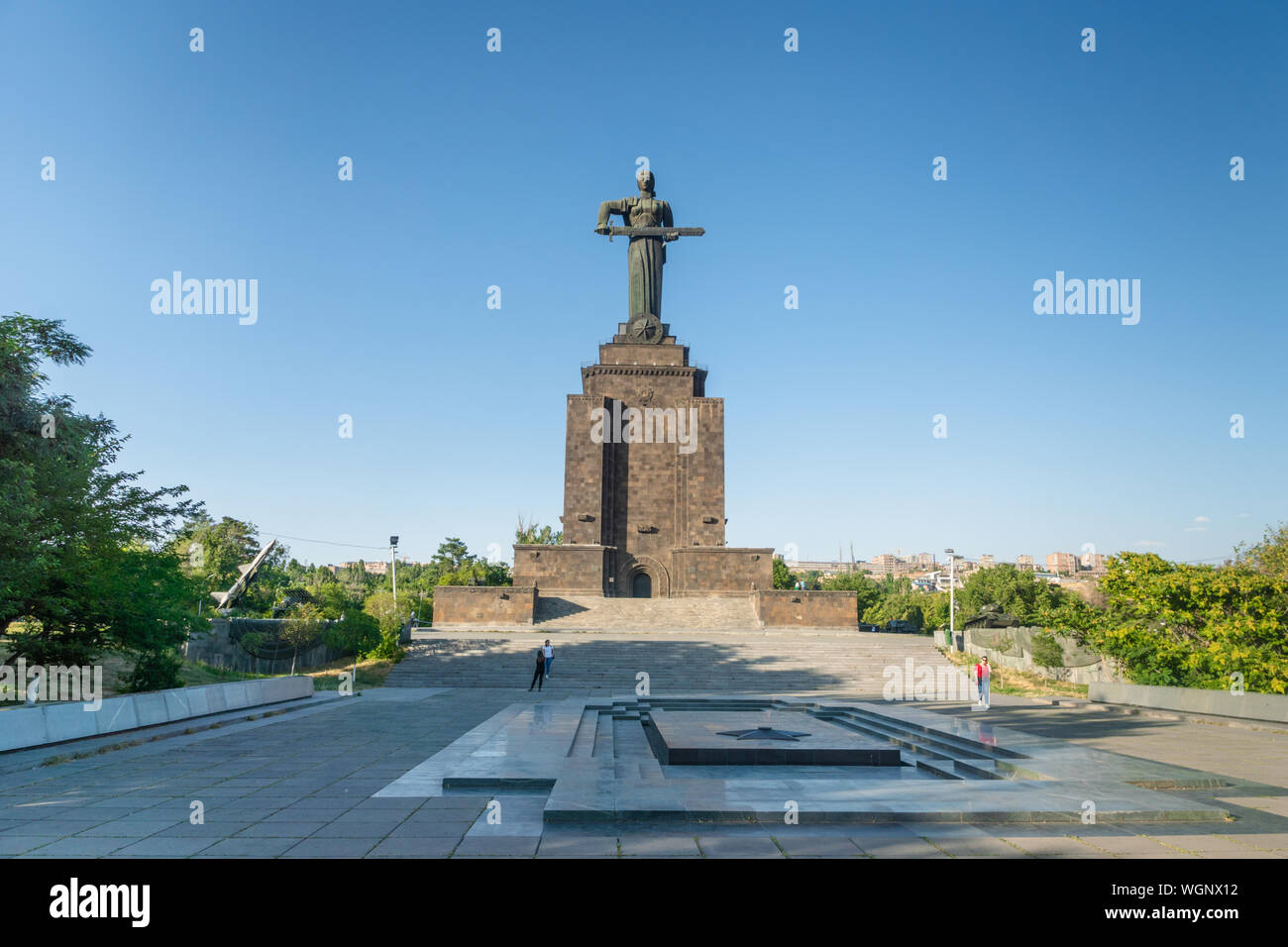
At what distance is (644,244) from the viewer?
4531cm

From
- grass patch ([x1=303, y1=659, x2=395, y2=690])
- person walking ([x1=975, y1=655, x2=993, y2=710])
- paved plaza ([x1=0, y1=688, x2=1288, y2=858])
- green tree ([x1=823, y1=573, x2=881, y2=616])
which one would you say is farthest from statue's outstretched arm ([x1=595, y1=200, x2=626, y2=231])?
green tree ([x1=823, y1=573, x2=881, y2=616])

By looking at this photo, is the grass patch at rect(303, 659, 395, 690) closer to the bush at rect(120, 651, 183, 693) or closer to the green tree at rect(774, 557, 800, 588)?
the bush at rect(120, 651, 183, 693)

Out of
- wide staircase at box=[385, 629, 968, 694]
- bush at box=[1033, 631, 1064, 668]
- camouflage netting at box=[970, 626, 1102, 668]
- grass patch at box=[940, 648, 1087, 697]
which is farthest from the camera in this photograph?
bush at box=[1033, 631, 1064, 668]

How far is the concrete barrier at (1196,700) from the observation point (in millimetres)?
16055

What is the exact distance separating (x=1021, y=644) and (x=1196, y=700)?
47.1 ft

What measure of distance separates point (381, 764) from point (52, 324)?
511 inches

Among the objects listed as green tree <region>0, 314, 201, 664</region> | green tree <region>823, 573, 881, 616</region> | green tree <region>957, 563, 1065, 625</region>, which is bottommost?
green tree <region>823, 573, 881, 616</region>

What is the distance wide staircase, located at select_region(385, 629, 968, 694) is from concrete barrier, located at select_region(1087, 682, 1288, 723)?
273 inches

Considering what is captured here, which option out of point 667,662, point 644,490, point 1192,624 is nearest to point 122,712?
point 667,662

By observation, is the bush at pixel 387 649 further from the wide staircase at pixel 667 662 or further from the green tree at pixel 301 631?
the green tree at pixel 301 631

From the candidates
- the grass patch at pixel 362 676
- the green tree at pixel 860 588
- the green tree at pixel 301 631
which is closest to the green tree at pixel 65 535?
the grass patch at pixel 362 676

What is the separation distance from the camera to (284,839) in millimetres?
6547

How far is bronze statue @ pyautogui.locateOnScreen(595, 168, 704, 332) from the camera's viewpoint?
45375 millimetres

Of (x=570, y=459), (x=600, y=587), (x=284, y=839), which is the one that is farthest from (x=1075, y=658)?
(x=284, y=839)
